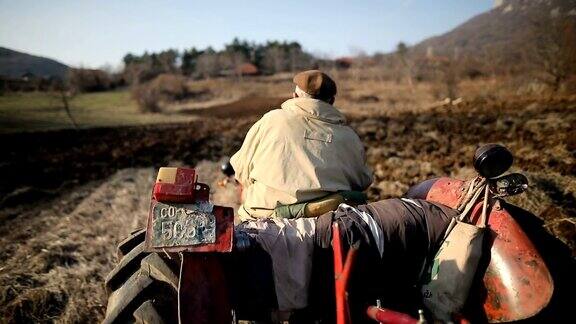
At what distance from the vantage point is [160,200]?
5.90 ft

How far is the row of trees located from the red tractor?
56384 mm

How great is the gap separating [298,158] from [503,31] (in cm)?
9286

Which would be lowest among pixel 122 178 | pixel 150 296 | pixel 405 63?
pixel 122 178

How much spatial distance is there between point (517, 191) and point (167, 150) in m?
10.4

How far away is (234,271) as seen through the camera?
192 centimetres

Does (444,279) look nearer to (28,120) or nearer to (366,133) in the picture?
(366,133)

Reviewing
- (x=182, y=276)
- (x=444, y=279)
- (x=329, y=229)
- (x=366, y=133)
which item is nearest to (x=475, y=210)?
(x=444, y=279)

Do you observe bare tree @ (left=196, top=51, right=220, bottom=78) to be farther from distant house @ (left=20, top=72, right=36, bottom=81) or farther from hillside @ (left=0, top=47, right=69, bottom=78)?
distant house @ (left=20, top=72, right=36, bottom=81)

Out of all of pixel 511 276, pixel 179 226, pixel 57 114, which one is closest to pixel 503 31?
pixel 57 114

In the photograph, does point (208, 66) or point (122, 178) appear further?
point (208, 66)

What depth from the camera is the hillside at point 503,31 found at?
1995cm

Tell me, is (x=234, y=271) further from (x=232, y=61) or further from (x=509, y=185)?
(x=232, y=61)

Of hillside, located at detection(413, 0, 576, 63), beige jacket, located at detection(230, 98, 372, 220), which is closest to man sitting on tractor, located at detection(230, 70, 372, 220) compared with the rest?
beige jacket, located at detection(230, 98, 372, 220)

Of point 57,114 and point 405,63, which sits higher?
point 405,63
